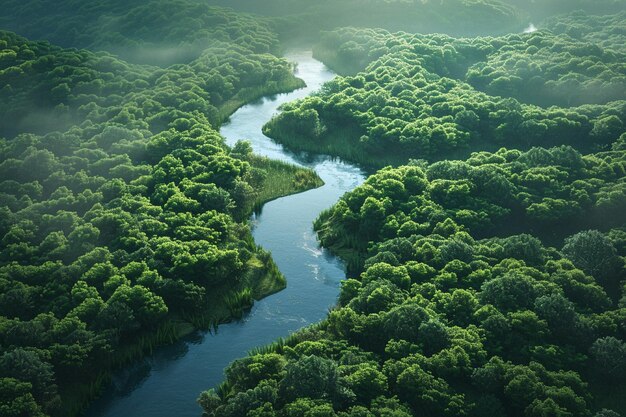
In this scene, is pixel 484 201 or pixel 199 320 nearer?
pixel 199 320

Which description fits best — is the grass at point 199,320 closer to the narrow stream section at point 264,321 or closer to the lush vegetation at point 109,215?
the lush vegetation at point 109,215

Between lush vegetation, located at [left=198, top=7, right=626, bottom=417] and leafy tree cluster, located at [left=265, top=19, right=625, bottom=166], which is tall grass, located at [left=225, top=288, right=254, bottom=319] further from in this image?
leafy tree cluster, located at [left=265, top=19, right=625, bottom=166]

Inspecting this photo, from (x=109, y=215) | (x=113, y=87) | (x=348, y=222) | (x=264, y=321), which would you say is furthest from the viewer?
(x=113, y=87)

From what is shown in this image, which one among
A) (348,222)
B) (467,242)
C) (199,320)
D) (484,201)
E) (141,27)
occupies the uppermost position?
(141,27)

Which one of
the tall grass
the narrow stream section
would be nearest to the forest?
the tall grass

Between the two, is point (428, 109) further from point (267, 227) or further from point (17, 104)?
point (17, 104)

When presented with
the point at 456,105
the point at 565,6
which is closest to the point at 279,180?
the point at 456,105

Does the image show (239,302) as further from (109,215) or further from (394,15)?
(394,15)

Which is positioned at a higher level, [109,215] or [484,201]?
[484,201]
